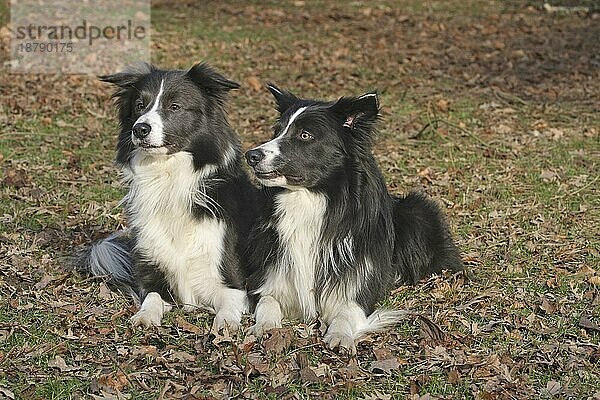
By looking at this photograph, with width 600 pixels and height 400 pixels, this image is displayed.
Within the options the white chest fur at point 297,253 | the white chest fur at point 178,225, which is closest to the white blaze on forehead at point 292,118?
the white chest fur at point 297,253

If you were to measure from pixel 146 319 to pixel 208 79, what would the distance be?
1.75 meters

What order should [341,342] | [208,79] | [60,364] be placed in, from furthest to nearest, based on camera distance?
1. [208,79]
2. [341,342]
3. [60,364]

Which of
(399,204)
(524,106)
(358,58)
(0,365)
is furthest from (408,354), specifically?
(358,58)

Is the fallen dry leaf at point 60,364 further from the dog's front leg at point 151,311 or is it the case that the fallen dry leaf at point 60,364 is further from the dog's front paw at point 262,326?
the dog's front paw at point 262,326

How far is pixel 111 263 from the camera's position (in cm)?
688

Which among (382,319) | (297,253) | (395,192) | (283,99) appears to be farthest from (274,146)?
(395,192)

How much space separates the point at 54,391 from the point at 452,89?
10575 mm

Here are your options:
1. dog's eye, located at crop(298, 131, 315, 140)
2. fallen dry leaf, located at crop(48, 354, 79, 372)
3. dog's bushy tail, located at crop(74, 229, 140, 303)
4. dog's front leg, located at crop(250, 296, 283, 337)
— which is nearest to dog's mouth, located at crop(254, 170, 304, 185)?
dog's eye, located at crop(298, 131, 315, 140)

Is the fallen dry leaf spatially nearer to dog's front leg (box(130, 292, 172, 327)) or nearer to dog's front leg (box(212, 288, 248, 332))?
dog's front leg (box(130, 292, 172, 327))

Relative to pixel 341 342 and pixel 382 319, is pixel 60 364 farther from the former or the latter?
pixel 382 319

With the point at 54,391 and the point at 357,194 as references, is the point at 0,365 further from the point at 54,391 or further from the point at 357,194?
the point at 357,194

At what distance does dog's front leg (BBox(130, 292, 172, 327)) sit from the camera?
5.93m

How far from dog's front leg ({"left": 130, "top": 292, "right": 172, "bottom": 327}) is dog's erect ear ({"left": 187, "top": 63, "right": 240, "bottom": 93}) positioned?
5.14 feet

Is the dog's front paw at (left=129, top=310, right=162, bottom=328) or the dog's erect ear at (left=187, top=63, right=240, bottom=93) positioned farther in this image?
the dog's erect ear at (left=187, top=63, right=240, bottom=93)
